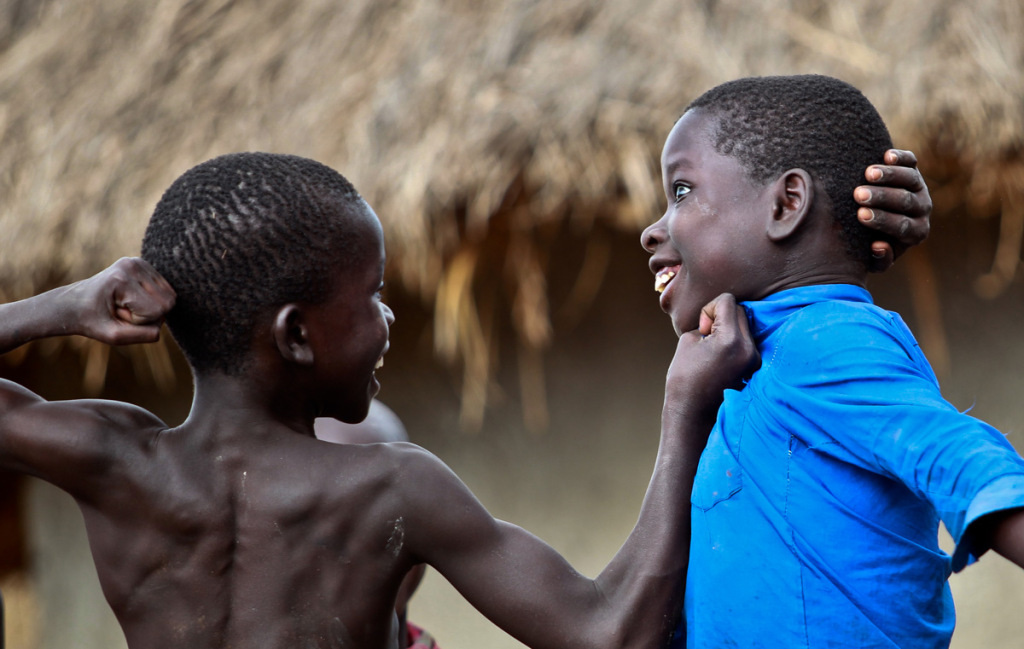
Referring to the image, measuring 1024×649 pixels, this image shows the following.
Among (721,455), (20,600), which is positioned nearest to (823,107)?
(721,455)

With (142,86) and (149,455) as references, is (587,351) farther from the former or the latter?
(149,455)

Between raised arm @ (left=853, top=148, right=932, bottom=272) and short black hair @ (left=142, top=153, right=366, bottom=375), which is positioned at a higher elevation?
raised arm @ (left=853, top=148, right=932, bottom=272)

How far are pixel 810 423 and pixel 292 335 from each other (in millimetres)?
733

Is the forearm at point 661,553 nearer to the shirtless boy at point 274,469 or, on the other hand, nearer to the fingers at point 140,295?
the shirtless boy at point 274,469

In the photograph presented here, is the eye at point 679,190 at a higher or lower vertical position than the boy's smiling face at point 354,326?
A: higher

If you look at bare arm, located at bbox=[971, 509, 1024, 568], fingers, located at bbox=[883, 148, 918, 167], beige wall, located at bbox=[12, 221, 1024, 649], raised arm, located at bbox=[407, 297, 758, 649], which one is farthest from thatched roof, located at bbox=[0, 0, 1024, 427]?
bare arm, located at bbox=[971, 509, 1024, 568]

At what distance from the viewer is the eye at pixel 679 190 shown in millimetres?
1566

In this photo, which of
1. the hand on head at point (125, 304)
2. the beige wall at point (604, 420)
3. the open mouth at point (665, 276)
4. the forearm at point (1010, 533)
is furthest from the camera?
the beige wall at point (604, 420)

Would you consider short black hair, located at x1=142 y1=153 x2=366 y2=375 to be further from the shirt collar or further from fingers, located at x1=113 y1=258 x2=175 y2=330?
the shirt collar

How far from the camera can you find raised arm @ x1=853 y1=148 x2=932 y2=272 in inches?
56.7

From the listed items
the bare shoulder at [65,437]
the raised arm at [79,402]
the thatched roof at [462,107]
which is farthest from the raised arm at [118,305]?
the thatched roof at [462,107]

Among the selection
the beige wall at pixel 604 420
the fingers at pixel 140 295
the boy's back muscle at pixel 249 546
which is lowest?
the beige wall at pixel 604 420

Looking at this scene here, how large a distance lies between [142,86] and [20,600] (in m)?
2.59

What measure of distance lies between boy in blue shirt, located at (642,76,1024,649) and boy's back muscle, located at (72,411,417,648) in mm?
473
